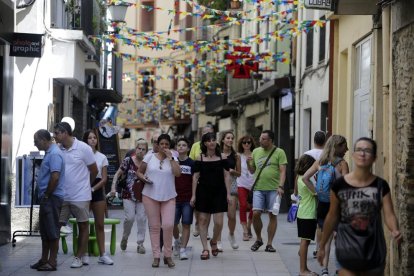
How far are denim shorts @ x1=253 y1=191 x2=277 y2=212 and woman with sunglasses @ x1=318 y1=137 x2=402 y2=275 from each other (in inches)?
308

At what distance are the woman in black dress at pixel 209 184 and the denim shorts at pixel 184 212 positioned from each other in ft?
0.38

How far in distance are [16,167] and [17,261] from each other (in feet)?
11.0

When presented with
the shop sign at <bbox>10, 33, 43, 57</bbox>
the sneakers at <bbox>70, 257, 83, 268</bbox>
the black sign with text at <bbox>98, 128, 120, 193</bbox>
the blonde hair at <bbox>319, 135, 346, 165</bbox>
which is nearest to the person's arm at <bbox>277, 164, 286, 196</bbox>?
the sneakers at <bbox>70, 257, 83, 268</bbox>

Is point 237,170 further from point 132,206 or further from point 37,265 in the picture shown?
point 37,265

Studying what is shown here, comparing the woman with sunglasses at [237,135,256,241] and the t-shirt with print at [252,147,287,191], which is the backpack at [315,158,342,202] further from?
the woman with sunglasses at [237,135,256,241]

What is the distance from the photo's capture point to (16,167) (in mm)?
17484

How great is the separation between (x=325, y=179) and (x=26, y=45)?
21.1ft

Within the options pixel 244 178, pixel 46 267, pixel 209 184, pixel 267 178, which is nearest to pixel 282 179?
pixel 267 178

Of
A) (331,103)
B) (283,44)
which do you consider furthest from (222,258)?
(283,44)

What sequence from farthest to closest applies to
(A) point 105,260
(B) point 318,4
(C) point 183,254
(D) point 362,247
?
1. (B) point 318,4
2. (C) point 183,254
3. (A) point 105,260
4. (D) point 362,247

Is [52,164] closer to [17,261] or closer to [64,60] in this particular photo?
[17,261]

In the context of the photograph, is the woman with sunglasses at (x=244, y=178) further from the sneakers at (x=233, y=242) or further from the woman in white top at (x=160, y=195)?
the woman in white top at (x=160, y=195)

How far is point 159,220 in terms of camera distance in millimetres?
14078

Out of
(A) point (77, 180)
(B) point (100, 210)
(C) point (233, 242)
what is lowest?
(C) point (233, 242)
